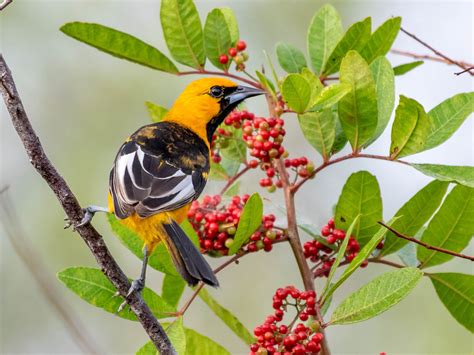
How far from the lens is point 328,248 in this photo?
2.90 metres

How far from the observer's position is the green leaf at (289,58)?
10.7ft

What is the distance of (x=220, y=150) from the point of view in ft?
11.2

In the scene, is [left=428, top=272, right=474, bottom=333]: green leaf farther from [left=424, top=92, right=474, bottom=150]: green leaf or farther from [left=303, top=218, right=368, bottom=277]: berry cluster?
[left=424, top=92, right=474, bottom=150]: green leaf

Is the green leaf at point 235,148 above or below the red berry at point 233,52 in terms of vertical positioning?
below

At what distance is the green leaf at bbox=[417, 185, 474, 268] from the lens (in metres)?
2.78

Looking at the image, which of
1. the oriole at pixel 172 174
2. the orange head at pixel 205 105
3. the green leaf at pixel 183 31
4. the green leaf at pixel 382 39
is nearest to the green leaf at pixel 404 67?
the green leaf at pixel 382 39

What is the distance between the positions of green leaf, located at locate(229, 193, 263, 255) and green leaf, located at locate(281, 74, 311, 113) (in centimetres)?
38

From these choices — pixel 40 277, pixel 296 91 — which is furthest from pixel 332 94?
pixel 40 277

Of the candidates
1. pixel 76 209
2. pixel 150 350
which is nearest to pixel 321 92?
pixel 76 209

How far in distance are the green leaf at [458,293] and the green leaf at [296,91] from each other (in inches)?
33.9

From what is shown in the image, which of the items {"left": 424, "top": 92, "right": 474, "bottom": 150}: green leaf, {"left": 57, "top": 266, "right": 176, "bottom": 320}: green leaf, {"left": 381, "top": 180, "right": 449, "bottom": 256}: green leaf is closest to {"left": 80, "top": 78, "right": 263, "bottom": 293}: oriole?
{"left": 57, "top": 266, "right": 176, "bottom": 320}: green leaf

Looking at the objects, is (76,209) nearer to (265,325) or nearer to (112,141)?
(265,325)

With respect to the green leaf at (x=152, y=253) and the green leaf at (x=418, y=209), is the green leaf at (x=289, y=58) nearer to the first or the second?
the green leaf at (x=418, y=209)

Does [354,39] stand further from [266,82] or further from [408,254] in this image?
[408,254]
